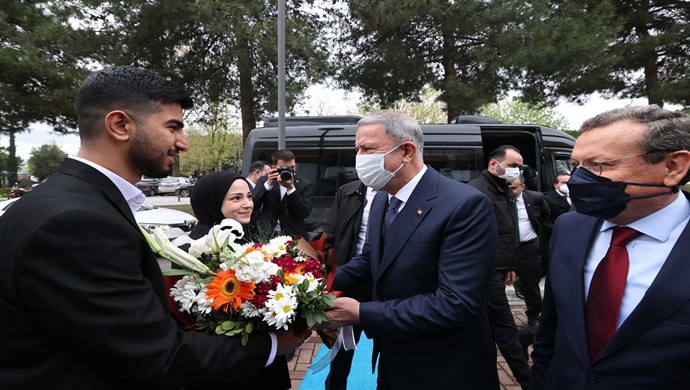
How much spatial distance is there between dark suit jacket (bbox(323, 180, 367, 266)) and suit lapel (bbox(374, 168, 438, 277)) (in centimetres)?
164

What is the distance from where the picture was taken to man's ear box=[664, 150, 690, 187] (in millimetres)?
1448

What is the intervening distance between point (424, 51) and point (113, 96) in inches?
475

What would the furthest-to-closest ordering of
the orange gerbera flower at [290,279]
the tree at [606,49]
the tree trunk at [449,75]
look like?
the tree trunk at [449,75]
the tree at [606,49]
the orange gerbera flower at [290,279]

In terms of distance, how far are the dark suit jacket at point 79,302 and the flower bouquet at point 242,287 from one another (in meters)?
0.26

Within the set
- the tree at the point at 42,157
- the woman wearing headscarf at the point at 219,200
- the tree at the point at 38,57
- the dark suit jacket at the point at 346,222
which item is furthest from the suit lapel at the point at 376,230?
the tree at the point at 42,157

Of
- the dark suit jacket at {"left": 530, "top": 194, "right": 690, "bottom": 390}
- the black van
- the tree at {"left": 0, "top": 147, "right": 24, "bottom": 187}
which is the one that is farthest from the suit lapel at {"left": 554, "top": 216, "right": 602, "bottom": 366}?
the tree at {"left": 0, "top": 147, "right": 24, "bottom": 187}

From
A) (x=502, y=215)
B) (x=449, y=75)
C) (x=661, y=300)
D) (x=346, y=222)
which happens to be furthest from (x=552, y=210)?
(x=449, y=75)

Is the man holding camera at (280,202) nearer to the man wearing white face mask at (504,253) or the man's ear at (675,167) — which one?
the man wearing white face mask at (504,253)

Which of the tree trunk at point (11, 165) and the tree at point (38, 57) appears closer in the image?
the tree at point (38, 57)

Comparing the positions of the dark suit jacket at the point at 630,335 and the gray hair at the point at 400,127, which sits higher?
the gray hair at the point at 400,127

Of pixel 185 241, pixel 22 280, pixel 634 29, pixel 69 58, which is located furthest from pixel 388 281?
pixel 634 29

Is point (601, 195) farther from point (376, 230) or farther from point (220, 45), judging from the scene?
point (220, 45)

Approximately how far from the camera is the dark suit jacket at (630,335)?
1278mm

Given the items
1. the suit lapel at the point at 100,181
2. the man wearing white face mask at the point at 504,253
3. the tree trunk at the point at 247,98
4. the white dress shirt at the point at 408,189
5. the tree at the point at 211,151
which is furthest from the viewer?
the tree at the point at 211,151
